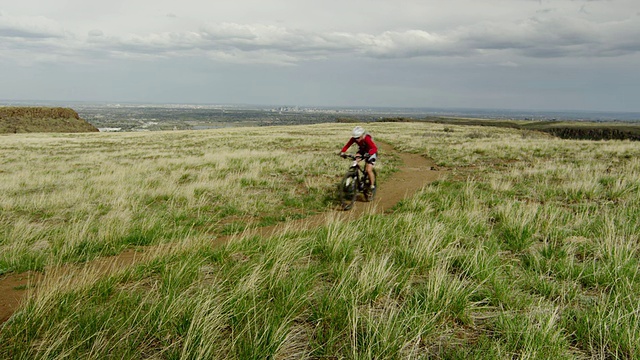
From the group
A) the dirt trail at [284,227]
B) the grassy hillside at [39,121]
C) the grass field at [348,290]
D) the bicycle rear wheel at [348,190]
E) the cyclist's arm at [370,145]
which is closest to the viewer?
the grass field at [348,290]

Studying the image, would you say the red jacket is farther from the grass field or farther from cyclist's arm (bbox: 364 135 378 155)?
the grass field

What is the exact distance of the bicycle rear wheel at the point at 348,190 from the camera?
9961 millimetres

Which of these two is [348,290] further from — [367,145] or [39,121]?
[39,121]

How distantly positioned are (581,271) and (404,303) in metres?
2.44

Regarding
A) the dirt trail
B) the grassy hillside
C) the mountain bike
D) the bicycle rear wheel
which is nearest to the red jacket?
the mountain bike

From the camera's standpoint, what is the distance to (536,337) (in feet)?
9.46

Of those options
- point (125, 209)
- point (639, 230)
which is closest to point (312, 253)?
point (639, 230)

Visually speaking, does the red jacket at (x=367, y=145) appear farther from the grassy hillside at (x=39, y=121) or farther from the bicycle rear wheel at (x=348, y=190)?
the grassy hillside at (x=39, y=121)

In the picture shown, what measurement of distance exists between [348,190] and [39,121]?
274 ft

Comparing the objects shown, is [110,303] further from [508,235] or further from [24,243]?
[508,235]

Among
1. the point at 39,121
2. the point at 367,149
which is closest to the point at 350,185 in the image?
the point at 367,149

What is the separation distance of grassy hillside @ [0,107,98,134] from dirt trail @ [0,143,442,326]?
7365 centimetres

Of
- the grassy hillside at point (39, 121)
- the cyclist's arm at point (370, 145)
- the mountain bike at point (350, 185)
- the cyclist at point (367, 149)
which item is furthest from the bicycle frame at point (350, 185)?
the grassy hillside at point (39, 121)

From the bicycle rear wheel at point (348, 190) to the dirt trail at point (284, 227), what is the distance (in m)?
0.26
